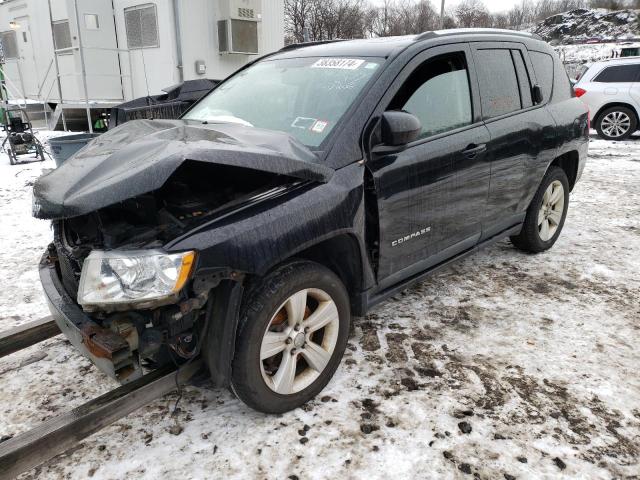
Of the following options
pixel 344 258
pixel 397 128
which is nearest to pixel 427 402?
pixel 344 258

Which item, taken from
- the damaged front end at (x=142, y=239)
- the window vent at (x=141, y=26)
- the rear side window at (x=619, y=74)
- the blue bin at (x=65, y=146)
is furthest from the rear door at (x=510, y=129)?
the window vent at (x=141, y=26)

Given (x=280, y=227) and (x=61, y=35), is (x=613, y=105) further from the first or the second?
(x=61, y=35)

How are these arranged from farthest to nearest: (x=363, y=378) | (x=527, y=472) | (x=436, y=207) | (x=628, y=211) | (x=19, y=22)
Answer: (x=19, y=22)
(x=628, y=211)
(x=436, y=207)
(x=363, y=378)
(x=527, y=472)

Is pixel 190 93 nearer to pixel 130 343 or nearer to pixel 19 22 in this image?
pixel 130 343

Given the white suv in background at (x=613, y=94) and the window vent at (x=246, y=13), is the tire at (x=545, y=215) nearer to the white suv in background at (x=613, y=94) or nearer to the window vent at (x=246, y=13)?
the white suv in background at (x=613, y=94)

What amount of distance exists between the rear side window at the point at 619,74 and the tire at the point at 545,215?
910cm

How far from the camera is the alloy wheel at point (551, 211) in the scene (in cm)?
446

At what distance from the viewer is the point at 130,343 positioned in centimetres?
201

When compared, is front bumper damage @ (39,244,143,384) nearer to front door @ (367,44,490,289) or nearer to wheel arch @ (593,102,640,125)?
front door @ (367,44,490,289)

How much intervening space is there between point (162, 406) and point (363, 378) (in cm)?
112

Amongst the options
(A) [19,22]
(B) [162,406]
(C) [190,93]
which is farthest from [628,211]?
(A) [19,22]

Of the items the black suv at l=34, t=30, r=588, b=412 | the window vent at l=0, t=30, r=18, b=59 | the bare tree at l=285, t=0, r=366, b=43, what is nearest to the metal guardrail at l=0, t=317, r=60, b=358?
the black suv at l=34, t=30, r=588, b=412

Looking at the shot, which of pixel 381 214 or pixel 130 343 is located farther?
pixel 381 214

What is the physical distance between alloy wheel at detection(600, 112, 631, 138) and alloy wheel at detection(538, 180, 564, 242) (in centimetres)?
918
